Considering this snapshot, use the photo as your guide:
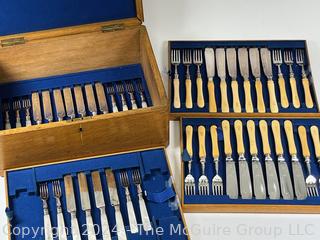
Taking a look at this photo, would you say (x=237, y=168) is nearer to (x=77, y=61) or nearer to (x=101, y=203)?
(x=101, y=203)

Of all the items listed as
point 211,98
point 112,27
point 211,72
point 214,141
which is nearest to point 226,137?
point 214,141

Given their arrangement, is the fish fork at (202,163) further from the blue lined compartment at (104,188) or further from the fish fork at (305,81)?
the fish fork at (305,81)

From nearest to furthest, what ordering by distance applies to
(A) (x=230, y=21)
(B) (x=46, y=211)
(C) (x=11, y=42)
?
(B) (x=46, y=211) < (C) (x=11, y=42) < (A) (x=230, y=21)

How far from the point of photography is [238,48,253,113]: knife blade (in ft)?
4.73

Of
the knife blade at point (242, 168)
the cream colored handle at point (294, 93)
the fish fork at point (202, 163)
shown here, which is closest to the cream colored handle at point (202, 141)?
the fish fork at point (202, 163)

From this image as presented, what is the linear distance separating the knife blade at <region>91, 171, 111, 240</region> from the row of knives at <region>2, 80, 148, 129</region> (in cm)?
22

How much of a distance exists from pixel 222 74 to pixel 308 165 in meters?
0.41

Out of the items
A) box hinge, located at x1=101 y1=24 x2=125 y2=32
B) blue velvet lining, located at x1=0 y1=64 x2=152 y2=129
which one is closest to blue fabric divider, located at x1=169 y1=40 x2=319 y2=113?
blue velvet lining, located at x1=0 y1=64 x2=152 y2=129

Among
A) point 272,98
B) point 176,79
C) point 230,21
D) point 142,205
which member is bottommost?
point 142,205

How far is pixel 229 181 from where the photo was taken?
4.25ft

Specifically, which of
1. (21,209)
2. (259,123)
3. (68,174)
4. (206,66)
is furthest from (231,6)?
(21,209)

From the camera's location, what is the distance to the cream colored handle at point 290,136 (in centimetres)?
136

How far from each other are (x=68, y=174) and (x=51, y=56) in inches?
15.3

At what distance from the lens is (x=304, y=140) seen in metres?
1.37
